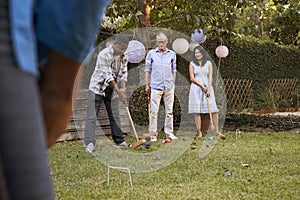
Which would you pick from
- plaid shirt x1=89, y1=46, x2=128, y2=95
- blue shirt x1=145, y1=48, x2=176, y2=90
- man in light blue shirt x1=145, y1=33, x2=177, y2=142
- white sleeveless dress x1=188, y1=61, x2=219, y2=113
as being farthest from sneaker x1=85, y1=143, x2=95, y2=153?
white sleeveless dress x1=188, y1=61, x2=219, y2=113

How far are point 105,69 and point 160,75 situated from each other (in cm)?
113

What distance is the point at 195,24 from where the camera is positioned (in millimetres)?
6312

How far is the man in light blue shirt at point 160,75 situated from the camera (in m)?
6.17

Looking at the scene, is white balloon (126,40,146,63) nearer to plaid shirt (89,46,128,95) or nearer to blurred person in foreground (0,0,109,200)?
plaid shirt (89,46,128,95)

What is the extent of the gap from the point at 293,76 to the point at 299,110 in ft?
3.42

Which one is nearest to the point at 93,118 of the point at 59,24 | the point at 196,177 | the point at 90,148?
the point at 90,148

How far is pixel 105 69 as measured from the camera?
17.2 ft

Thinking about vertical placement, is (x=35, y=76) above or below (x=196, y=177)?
above

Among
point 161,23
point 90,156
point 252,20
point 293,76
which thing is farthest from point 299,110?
point 90,156

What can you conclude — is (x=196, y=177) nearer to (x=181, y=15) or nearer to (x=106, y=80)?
(x=106, y=80)

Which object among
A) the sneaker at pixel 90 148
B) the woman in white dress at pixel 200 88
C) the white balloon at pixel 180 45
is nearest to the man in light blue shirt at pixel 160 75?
the woman in white dress at pixel 200 88

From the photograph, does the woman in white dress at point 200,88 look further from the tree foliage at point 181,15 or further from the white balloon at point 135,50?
the white balloon at point 135,50

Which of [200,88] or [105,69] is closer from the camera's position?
[105,69]

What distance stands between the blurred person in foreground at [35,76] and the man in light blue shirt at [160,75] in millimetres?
5385
